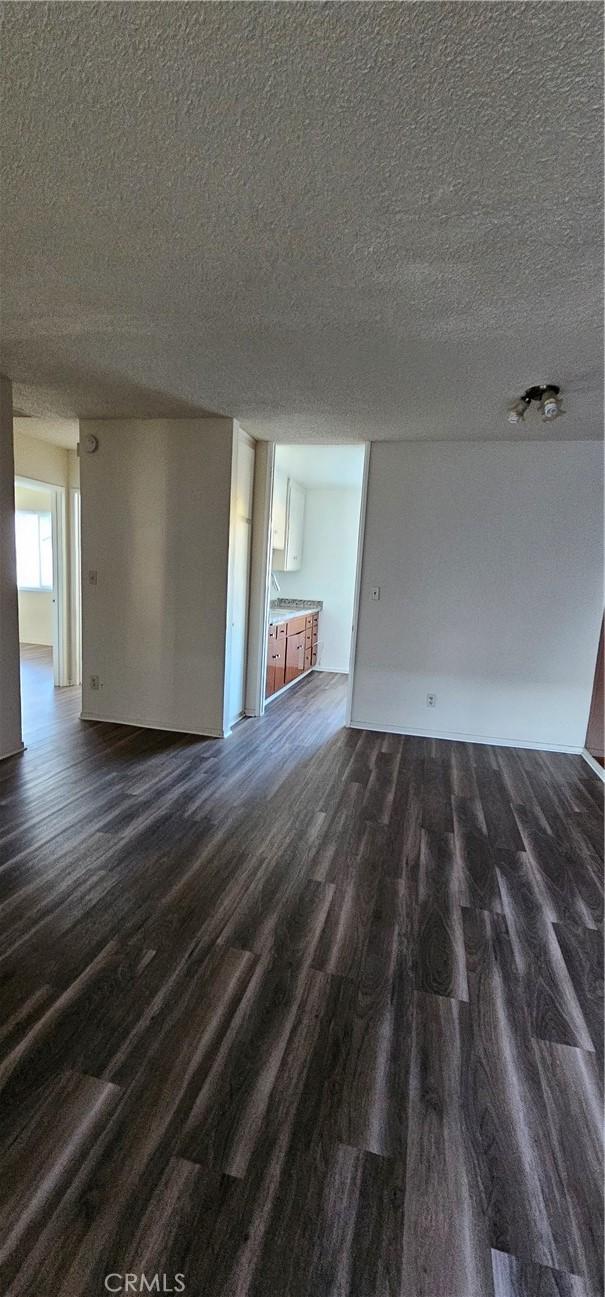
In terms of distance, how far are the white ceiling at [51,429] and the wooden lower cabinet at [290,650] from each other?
246 centimetres

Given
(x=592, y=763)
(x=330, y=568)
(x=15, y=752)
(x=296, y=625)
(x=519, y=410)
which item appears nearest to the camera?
(x=519, y=410)

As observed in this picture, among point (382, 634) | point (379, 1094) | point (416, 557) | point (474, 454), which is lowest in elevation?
point (379, 1094)

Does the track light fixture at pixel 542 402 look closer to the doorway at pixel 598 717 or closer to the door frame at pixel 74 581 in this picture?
the doorway at pixel 598 717

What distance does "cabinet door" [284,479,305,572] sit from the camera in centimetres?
602

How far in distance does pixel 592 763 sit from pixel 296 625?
3.19 m

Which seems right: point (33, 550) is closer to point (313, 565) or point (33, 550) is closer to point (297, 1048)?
point (313, 565)

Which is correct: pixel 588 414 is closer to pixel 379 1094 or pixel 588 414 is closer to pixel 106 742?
pixel 379 1094

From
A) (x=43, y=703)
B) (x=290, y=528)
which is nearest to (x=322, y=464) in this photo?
(x=290, y=528)

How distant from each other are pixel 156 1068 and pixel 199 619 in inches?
120

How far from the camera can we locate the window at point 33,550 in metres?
7.89

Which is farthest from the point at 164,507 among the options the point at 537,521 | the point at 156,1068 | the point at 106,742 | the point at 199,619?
the point at 156,1068

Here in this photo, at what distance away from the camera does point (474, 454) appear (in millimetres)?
3994

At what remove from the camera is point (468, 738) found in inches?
169

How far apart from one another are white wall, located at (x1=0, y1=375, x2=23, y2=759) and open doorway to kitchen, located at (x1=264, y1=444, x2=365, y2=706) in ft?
8.40
